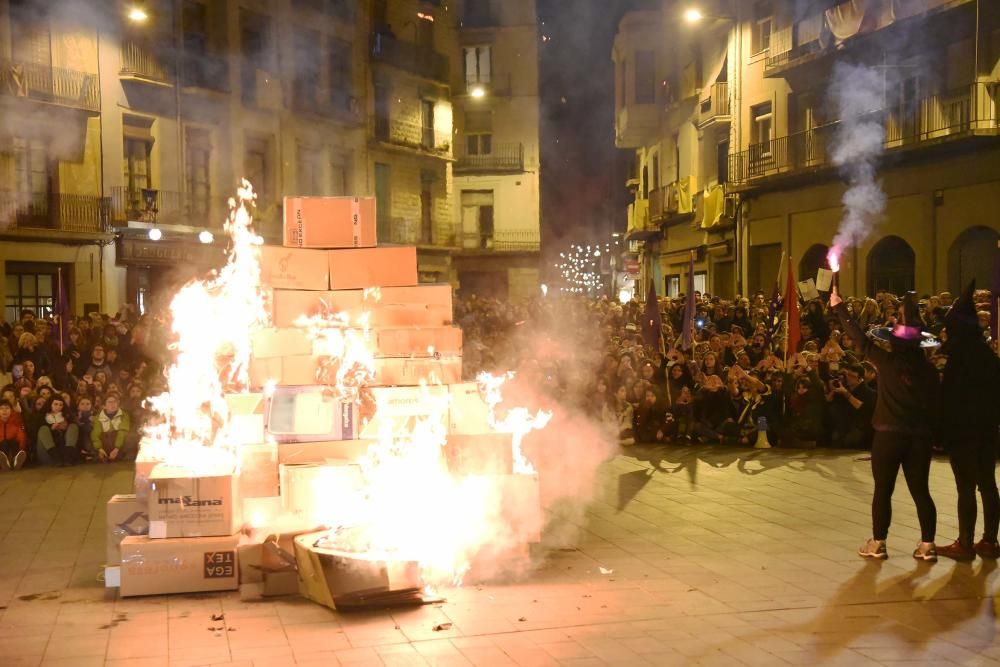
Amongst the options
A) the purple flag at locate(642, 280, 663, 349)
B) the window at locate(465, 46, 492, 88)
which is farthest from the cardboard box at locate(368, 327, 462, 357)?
the window at locate(465, 46, 492, 88)

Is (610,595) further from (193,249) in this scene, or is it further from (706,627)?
(193,249)

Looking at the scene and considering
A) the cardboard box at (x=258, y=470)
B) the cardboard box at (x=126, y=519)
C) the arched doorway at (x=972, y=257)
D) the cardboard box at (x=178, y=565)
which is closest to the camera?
the cardboard box at (x=178, y=565)

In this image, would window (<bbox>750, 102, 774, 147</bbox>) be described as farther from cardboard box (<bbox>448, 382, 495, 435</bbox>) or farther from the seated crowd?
cardboard box (<bbox>448, 382, 495, 435</bbox>)

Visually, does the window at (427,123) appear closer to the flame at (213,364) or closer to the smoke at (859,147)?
the smoke at (859,147)

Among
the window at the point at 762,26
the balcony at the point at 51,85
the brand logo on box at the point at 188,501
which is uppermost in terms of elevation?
the window at the point at 762,26

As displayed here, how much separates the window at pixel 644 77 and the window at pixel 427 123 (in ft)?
27.7

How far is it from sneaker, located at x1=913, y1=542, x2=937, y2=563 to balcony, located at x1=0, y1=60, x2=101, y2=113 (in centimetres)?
2370

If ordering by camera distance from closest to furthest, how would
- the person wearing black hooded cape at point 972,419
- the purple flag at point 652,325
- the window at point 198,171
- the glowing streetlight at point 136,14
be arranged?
1. the person wearing black hooded cape at point 972,419
2. the purple flag at point 652,325
3. the glowing streetlight at point 136,14
4. the window at point 198,171

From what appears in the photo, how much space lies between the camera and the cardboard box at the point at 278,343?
7.78 metres

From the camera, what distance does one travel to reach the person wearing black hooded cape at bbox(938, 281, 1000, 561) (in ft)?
25.2

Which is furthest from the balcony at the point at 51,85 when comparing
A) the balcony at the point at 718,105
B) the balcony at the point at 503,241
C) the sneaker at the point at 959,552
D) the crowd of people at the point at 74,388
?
the sneaker at the point at 959,552

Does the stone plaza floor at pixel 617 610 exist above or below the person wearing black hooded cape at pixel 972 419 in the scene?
below

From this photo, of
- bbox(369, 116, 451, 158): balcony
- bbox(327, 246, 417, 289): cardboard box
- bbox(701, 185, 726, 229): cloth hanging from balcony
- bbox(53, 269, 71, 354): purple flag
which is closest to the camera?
bbox(327, 246, 417, 289): cardboard box

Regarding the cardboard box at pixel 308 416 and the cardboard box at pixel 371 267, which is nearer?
the cardboard box at pixel 308 416
